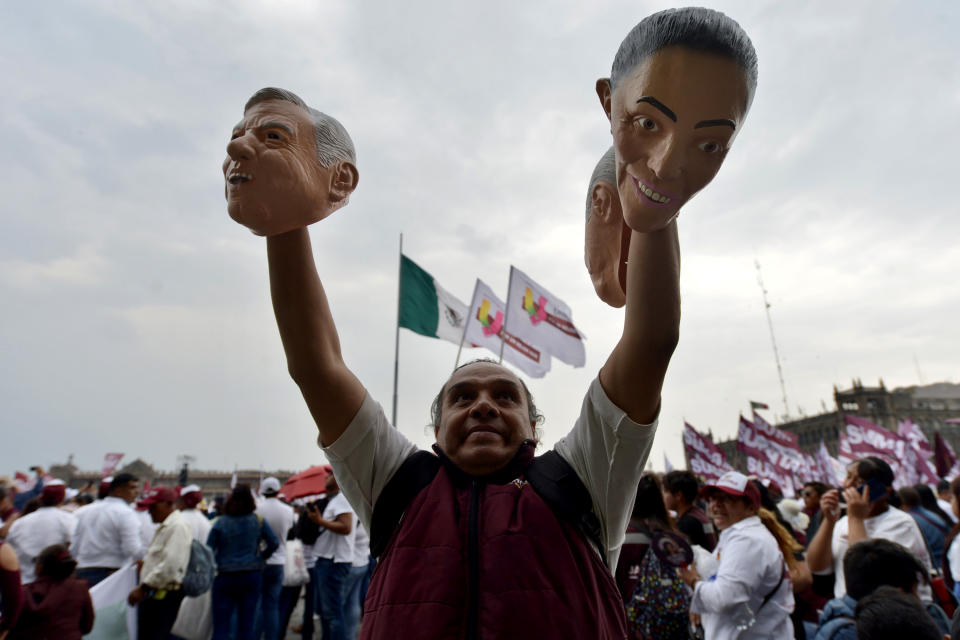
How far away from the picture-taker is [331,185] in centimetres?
149

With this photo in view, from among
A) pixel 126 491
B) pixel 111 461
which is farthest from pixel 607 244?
pixel 111 461

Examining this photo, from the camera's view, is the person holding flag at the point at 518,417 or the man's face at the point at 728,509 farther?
the man's face at the point at 728,509

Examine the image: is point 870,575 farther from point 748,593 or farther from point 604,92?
point 604,92

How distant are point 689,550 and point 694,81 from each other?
3.73m

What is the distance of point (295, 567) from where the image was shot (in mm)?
8039

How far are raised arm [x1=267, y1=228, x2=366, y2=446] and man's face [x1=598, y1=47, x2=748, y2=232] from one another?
38.7 inches

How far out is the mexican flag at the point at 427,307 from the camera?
10172 mm

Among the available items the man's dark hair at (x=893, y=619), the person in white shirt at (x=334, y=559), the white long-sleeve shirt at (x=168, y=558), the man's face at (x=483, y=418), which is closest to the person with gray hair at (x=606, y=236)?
the man's face at (x=483, y=418)

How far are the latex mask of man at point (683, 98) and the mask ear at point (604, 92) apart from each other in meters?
0.18

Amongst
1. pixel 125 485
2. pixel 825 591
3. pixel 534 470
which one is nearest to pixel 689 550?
pixel 825 591

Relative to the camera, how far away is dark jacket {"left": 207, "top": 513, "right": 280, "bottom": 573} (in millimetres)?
6527

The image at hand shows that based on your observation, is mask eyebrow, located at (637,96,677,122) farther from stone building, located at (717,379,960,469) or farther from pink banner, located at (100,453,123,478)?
stone building, located at (717,379,960,469)

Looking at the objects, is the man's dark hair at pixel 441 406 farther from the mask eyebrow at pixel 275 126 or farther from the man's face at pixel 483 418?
the mask eyebrow at pixel 275 126

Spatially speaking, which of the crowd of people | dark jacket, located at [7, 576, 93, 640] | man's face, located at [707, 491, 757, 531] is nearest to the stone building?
the crowd of people
